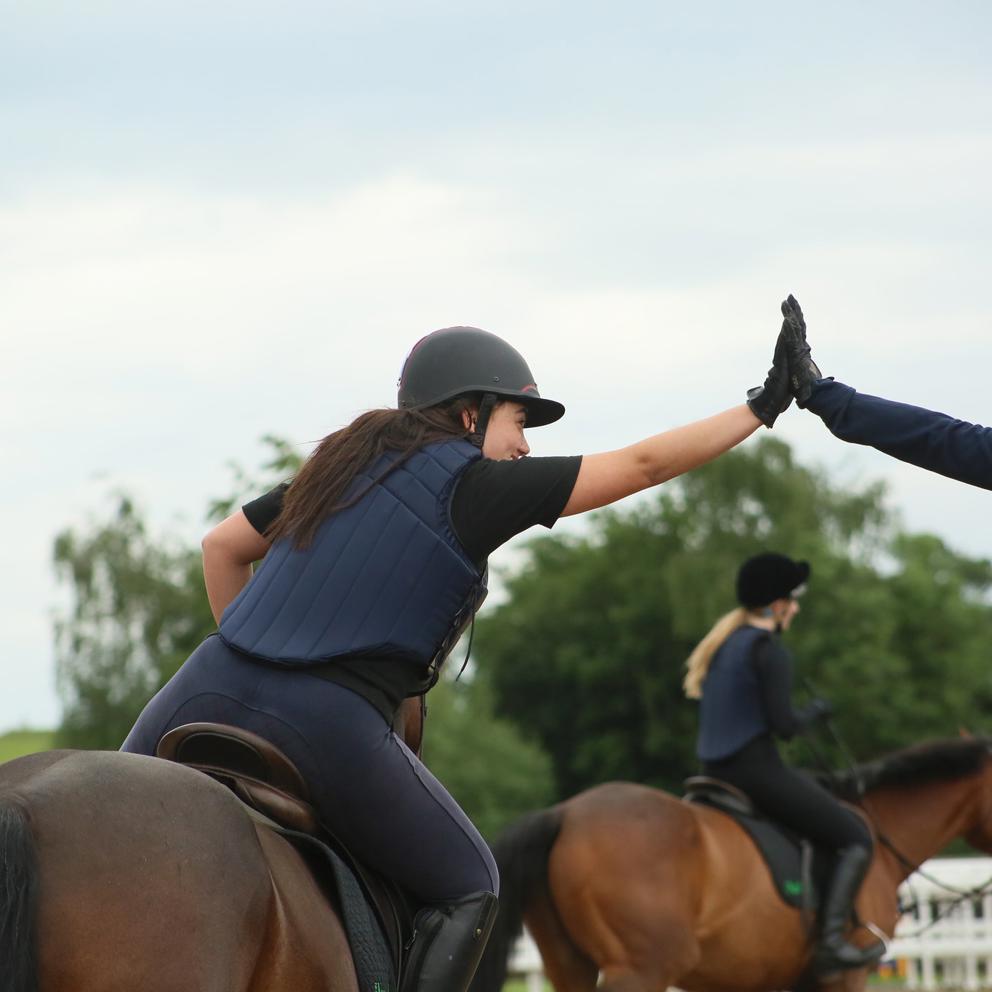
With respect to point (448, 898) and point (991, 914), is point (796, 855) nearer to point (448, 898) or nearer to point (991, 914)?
point (448, 898)

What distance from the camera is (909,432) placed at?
4.45 m

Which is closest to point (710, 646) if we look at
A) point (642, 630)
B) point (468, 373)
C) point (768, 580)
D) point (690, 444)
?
point (768, 580)

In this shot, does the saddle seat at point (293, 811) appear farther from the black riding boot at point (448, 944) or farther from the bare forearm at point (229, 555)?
the bare forearm at point (229, 555)

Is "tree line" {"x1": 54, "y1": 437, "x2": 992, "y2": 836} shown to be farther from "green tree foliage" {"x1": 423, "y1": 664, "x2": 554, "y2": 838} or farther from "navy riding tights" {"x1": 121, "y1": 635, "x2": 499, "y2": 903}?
"navy riding tights" {"x1": 121, "y1": 635, "x2": 499, "y2": 903}

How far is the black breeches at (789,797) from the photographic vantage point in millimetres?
9383

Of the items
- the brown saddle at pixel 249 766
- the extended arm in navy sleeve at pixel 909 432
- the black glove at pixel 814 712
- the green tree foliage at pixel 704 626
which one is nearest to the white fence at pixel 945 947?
the black glove at pixel 814 712

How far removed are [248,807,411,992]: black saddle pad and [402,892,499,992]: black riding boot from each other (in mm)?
45

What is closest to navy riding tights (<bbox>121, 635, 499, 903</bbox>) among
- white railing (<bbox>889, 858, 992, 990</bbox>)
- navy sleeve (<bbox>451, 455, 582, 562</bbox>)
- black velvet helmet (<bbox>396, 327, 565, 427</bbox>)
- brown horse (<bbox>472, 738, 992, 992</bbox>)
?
navy sleeve (<bbox>451, 455, 582, 562</bbox>)

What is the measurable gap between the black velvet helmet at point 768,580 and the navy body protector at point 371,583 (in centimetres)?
617

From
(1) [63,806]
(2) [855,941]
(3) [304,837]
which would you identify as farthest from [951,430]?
(2) [855,941]

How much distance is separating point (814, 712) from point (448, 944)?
6.46 metres

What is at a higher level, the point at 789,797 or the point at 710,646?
the point at 710,646

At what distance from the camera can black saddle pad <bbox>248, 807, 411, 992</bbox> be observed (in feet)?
11.5

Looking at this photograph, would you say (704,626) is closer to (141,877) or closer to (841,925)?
(841,925)
